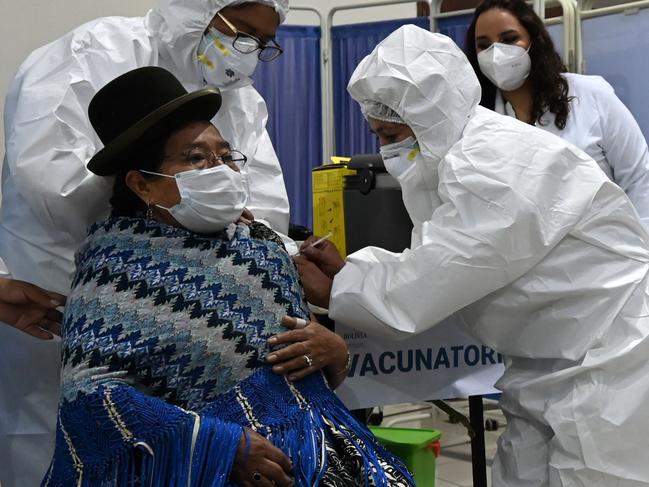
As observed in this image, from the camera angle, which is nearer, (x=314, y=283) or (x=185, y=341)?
(x=185, y=341)

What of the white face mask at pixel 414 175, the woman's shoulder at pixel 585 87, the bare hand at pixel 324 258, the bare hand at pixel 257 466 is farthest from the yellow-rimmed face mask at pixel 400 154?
the woman's shoulder at pixel 585 87

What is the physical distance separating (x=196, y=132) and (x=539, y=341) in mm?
858

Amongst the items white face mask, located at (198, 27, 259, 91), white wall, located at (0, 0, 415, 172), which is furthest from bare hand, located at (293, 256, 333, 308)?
white wall, located at (0, 0, 415, 172)

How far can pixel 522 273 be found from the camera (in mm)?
1725

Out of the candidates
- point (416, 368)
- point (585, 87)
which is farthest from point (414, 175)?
point (585, 87)

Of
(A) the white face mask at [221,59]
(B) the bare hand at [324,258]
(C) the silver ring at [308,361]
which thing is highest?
(A) the white face mask at [221,59]

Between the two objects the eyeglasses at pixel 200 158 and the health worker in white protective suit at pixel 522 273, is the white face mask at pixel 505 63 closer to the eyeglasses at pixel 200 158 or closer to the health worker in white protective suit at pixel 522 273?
the health worker in white protective suit at pixel 522 273

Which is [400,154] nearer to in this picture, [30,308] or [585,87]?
[30,308]

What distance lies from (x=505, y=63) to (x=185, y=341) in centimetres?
184

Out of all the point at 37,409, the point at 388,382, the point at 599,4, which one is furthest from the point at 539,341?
the point at 599,4

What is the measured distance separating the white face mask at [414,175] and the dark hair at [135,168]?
56 cm

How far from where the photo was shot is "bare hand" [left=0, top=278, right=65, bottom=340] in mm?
1762

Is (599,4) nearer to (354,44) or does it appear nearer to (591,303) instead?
(354,44)

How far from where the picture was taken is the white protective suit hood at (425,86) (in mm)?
1801
